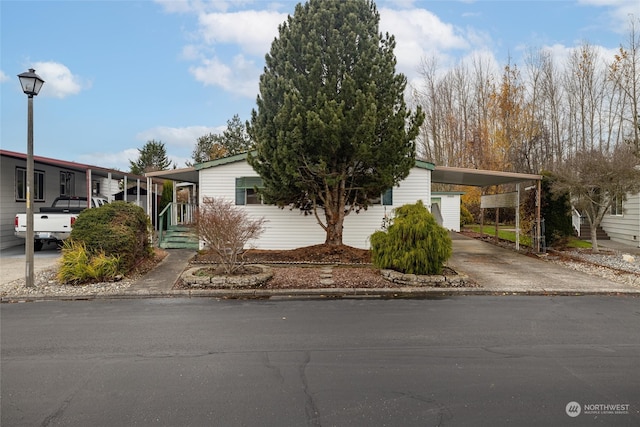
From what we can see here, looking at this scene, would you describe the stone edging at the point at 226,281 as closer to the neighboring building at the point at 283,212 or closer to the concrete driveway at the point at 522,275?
the concrete driveway at the point at 522,275

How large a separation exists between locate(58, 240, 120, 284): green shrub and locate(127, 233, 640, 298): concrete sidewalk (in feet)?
2.33

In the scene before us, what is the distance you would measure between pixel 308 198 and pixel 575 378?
30.1 feet

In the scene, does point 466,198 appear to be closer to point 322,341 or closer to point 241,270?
point 241,270

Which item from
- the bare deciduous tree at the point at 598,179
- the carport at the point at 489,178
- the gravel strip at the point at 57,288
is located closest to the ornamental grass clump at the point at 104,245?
the gravel strip at the point at 57,288

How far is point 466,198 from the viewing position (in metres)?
28.8

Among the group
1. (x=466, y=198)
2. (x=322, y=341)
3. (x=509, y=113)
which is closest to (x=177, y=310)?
(x=322, y=341)

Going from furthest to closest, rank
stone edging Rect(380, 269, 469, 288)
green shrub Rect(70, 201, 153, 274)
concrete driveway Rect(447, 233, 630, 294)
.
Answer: green shrub Rect(70, 201, 153, 274) → stone edging Rect(380, 269, 469, 288) → concrete driveway Rect(447, 233, 630, 294)

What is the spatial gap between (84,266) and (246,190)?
614cm

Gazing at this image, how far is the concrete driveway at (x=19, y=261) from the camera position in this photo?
9491 millimetres

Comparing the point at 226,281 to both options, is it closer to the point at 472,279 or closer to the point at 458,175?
the point at 472,279

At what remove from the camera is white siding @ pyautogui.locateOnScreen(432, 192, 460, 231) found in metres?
23.8

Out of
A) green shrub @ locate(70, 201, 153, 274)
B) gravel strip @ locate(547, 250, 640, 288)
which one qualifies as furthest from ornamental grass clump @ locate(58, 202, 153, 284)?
gravel strip @ locate(547, 250, 640, 288)

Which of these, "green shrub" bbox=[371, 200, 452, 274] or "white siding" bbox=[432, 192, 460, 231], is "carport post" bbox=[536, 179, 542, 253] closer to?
"green shrub" bbox=[371, 200, 452, 274]

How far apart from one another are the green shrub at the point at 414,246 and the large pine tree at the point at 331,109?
2275 mm
